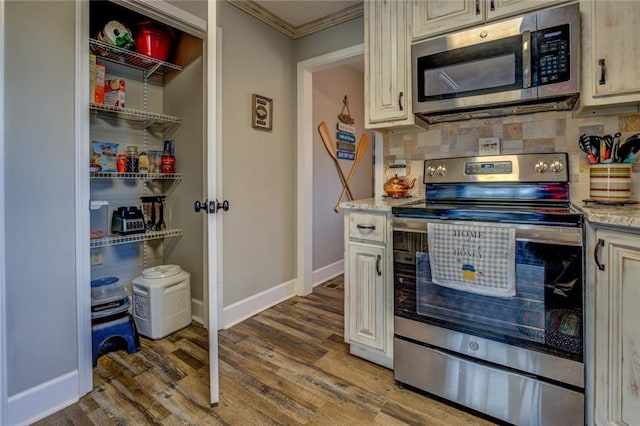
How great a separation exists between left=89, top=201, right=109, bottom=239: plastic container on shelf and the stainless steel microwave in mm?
2339

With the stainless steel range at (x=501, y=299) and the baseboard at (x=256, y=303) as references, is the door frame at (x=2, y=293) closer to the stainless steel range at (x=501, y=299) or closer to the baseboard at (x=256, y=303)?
the baseboard at (x=256, y=303)

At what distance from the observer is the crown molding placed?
8.25ft

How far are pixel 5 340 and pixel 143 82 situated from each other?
2.02 m

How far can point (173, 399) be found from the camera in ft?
5.32

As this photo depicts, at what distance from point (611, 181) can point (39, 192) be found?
275cm

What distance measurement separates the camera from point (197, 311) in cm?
255

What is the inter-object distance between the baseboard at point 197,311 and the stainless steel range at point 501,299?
1566 mm

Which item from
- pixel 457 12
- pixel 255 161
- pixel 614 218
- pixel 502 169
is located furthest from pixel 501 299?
pixel 255 161

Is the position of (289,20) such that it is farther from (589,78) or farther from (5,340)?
(5,340)

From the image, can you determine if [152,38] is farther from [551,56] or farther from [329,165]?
[551,56]

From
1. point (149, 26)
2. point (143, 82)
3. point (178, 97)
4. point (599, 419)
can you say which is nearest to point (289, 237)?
point (178, 97)

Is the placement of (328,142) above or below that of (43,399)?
above

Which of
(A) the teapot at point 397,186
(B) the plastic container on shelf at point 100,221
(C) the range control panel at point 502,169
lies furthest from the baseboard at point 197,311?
(C) the range control panel at point 502,169

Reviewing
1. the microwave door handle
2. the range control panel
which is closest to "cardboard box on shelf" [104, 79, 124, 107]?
the range control panel
